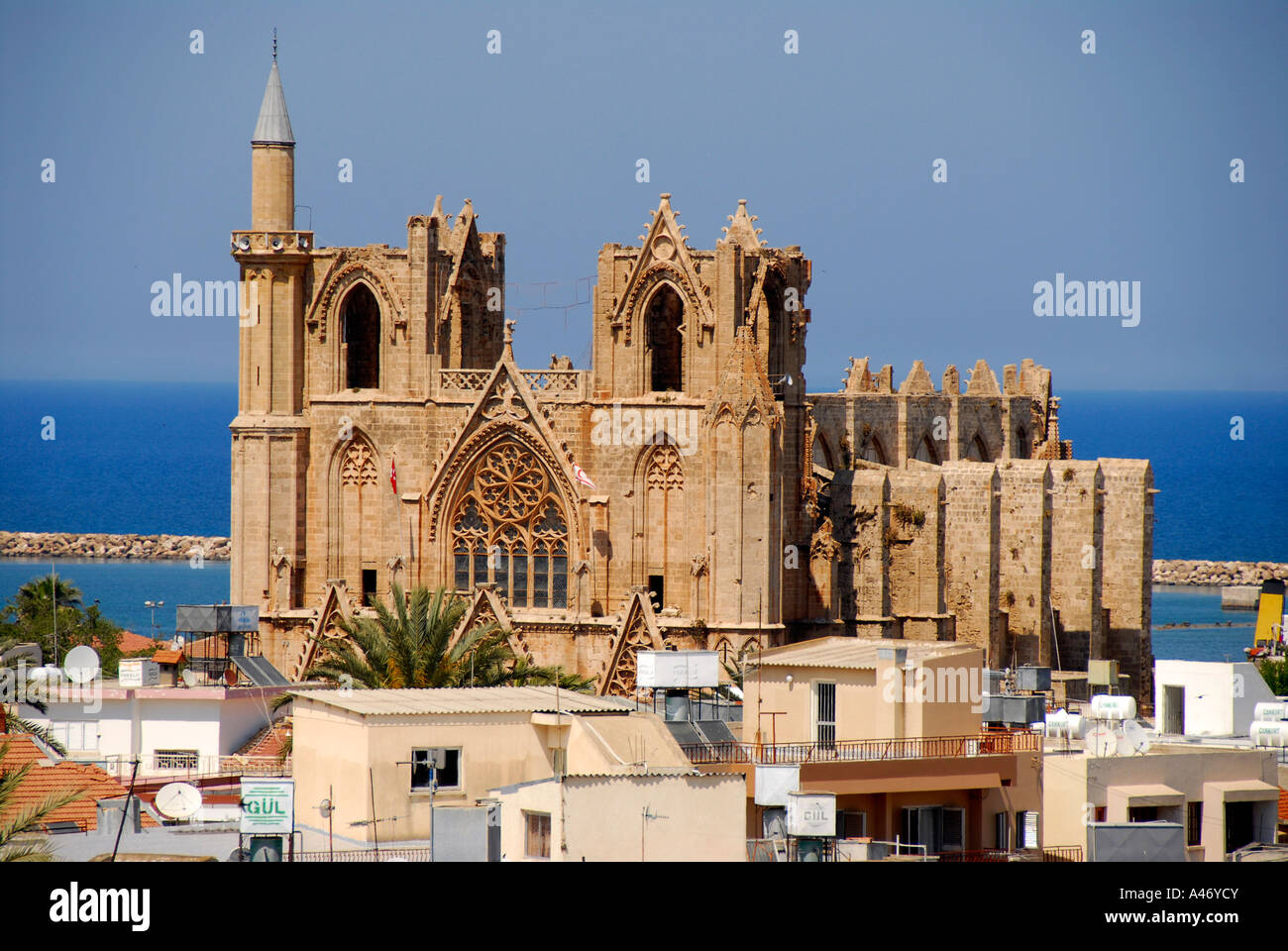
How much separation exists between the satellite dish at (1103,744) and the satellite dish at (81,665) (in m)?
20.5

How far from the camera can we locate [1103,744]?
49.6 meters

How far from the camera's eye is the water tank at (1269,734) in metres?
52.4

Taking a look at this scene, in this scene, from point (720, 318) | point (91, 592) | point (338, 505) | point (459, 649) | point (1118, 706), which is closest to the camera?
point (1118, 706)

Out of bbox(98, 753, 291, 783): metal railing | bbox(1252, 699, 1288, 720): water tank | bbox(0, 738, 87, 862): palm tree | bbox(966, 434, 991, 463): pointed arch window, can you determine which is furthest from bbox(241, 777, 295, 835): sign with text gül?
bbox(966, 434, 991, 463): pointed arch window

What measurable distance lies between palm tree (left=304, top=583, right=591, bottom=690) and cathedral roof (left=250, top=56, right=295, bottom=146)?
14099 mm

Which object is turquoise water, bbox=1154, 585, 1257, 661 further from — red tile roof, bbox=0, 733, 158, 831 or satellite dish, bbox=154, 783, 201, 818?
satellite dish, bbox=154, 783, 201, 818

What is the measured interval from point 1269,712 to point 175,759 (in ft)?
68.1

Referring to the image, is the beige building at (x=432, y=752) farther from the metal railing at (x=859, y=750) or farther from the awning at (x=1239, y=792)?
the awning at (x=1239, y=792)

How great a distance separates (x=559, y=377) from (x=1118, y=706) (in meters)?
23.1

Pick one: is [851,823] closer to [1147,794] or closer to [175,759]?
[1147,794]

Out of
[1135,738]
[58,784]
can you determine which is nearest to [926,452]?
[1135,738]
